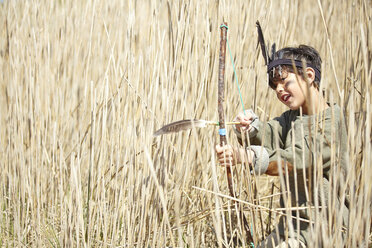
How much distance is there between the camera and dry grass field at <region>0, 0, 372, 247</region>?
43.3 inches

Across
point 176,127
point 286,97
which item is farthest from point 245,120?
point 176,127

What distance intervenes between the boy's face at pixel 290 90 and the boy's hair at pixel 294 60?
0.06 ft

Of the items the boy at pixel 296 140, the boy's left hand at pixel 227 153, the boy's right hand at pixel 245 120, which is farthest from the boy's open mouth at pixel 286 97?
the boy's left hand at pixel 227 153

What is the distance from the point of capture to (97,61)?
1.96 metres

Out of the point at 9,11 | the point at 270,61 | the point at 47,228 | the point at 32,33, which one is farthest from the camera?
the point at 9,11

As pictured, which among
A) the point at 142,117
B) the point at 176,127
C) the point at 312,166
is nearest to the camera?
the point at 176,127

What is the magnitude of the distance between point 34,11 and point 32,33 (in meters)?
0.16

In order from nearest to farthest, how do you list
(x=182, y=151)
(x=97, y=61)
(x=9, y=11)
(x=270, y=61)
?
(x=270, y=61) → (x=182, y=151) → (x=9, y=11) → (x=97, y=61)

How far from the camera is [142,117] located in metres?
1.22

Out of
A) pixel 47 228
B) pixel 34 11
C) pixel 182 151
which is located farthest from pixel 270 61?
pixel 34 11

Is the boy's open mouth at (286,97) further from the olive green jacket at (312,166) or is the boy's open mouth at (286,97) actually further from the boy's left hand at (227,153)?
the boy's left hand at (227,153)

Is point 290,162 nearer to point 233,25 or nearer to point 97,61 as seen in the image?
point 233,25

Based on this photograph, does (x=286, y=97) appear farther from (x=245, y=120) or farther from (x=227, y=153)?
(x=227, y=153)

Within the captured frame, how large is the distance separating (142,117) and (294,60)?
0.48 metres
